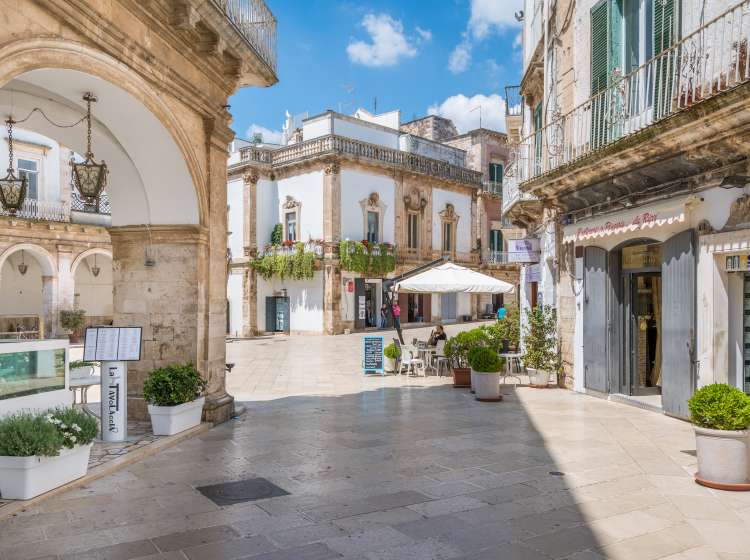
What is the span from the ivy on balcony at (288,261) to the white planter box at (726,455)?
25170mm

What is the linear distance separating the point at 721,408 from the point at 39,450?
604 centimetres

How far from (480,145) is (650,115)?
31746 millimetres

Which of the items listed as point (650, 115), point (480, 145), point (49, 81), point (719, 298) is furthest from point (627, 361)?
point (480, 145)

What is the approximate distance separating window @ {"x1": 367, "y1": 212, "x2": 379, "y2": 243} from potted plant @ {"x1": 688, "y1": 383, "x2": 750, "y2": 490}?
88.2 ft

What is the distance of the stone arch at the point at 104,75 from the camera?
5211mm

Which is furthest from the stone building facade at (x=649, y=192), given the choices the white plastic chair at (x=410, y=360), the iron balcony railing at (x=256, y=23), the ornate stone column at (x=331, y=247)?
the ornate stone column at (x=331, y=247)

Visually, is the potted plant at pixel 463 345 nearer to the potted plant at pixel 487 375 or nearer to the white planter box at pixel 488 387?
the potted plant at pixel 487 375

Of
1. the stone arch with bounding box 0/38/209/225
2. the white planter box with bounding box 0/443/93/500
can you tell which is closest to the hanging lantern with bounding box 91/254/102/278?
the stone arch with bounding box 0/38/209/225

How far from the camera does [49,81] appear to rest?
268 inches

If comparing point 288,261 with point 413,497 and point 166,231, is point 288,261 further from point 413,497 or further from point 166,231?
point 413,497

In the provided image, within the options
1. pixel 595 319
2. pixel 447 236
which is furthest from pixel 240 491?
pixel 447 236

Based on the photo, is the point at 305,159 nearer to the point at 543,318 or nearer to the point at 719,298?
the point at 543,318

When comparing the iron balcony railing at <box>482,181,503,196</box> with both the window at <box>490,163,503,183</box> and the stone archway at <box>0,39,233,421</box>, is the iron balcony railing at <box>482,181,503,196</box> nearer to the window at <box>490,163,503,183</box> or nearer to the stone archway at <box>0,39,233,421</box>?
the window at <box>490,163,503,183</box>

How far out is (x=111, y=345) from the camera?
296 inches
